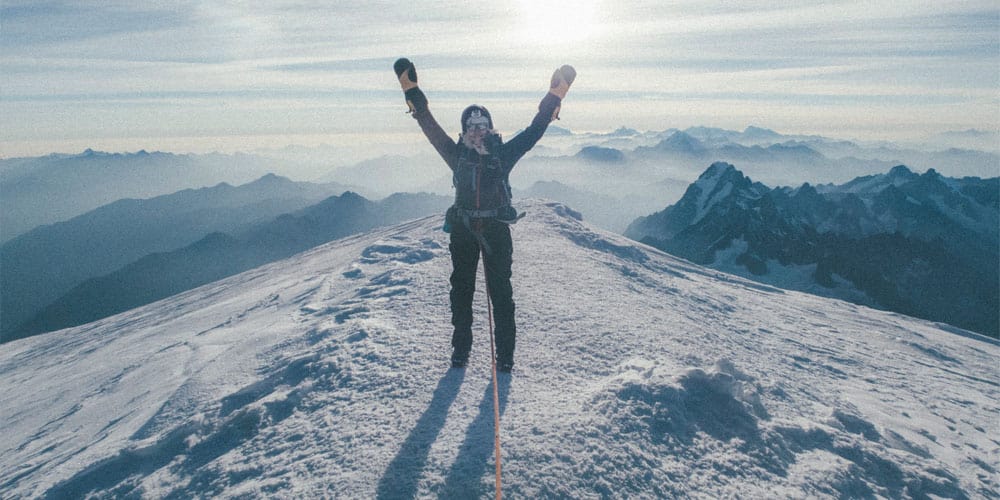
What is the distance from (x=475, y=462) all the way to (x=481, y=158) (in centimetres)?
365

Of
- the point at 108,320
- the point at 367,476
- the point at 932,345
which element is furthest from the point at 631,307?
the point at 108,320

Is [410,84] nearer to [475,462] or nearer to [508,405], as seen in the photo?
[508,405]

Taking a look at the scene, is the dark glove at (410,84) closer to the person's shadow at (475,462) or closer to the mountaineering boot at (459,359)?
the mountaineering boot at (459,359)

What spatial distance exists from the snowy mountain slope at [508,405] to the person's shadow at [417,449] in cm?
2

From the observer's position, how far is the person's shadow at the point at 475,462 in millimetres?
4012

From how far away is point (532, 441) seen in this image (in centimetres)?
461

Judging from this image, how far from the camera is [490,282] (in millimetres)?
6234

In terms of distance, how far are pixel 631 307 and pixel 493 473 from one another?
17.6ft

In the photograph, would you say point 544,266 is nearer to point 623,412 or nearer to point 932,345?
point 623,412

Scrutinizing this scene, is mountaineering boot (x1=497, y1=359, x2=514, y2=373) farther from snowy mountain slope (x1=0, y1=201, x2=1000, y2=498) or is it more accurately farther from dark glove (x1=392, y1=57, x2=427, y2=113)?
dark glove (x1=392, y1=57, x2=427, y2=113)

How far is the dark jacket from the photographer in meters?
6.12

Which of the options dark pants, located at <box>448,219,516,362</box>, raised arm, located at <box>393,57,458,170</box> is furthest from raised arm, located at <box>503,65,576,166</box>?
dark pants, located at <box>448,219,516,362</box>

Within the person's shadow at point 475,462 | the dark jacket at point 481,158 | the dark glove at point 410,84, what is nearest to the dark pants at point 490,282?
the dark jacket at point 481,158

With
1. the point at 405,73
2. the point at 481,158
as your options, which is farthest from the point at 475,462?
the point at 405,73
